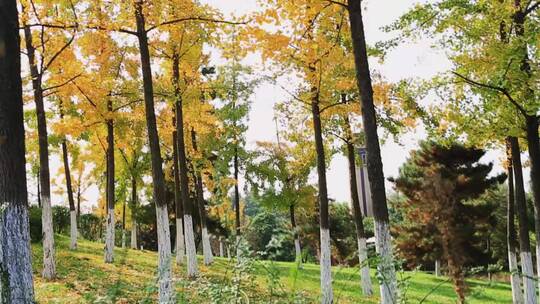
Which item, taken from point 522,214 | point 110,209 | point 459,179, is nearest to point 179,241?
point 110,209

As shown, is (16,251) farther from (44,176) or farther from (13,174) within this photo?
(44,176)

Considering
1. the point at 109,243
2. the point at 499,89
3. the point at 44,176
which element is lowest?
the point at 109,243

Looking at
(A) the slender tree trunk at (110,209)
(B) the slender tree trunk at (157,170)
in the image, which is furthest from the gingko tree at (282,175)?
(B) the slender tree trunk at (157,170)

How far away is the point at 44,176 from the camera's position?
501 inches

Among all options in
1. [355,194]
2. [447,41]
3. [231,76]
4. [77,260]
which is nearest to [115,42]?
[231,76]

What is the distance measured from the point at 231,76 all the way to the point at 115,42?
4.23 meters

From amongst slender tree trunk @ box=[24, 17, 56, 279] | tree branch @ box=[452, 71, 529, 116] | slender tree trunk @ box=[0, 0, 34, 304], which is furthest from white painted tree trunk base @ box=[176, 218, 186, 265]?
slender tree trunk @ box=[0, 0, 34, 304]

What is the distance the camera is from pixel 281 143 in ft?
82.5

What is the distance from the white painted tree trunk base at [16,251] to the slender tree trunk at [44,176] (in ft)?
20.4

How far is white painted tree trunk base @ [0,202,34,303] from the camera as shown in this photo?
6.30 meters

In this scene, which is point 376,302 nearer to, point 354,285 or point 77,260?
point 354,285

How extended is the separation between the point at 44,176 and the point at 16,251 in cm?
681

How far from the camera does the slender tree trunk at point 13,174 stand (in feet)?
20.9

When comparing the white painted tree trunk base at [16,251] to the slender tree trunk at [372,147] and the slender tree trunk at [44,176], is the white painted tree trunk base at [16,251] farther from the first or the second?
the slender tree trunk at [44,176]
